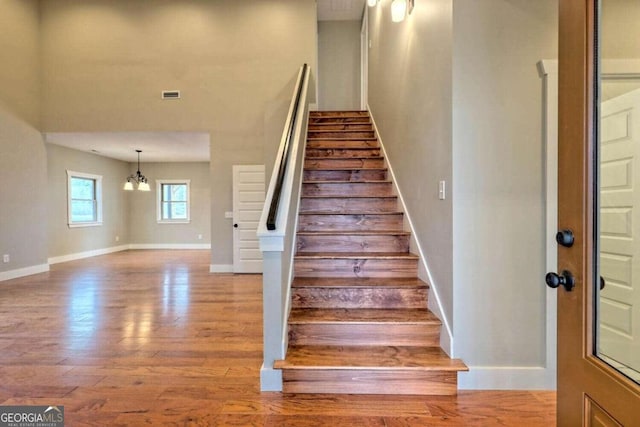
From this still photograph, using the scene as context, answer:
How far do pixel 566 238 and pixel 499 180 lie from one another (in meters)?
0.98

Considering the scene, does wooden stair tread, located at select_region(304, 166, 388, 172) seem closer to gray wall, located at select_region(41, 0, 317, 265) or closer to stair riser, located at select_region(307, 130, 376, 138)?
stair riser, located at select_region(307, 130, 376, 138)

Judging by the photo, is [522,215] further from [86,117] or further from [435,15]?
[86,117]

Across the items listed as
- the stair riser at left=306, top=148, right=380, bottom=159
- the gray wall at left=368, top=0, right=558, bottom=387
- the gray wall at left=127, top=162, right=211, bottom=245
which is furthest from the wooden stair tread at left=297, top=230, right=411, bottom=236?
the gray wall at left=127, top=162, right=211, bottom=245

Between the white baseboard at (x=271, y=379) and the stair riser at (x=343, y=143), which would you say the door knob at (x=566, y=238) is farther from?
the stair riser at (x=343, y=143)

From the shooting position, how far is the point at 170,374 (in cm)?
215

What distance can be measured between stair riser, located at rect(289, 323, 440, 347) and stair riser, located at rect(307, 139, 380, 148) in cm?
275

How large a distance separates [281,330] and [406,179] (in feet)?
5.89

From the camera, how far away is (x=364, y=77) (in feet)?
22.1

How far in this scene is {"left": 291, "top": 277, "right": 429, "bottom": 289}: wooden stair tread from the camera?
2.36 meters

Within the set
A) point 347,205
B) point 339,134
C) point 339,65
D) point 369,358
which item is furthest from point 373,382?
point 339,65

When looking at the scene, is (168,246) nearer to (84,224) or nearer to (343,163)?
(84,224)

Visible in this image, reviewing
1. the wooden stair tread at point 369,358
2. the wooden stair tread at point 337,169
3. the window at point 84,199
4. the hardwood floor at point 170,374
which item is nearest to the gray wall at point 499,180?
the wooden stair tread at point 369,358

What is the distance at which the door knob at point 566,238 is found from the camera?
1018 millimetres

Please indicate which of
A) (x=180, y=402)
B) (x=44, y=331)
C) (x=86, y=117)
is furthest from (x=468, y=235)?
(x=86, y=117)
